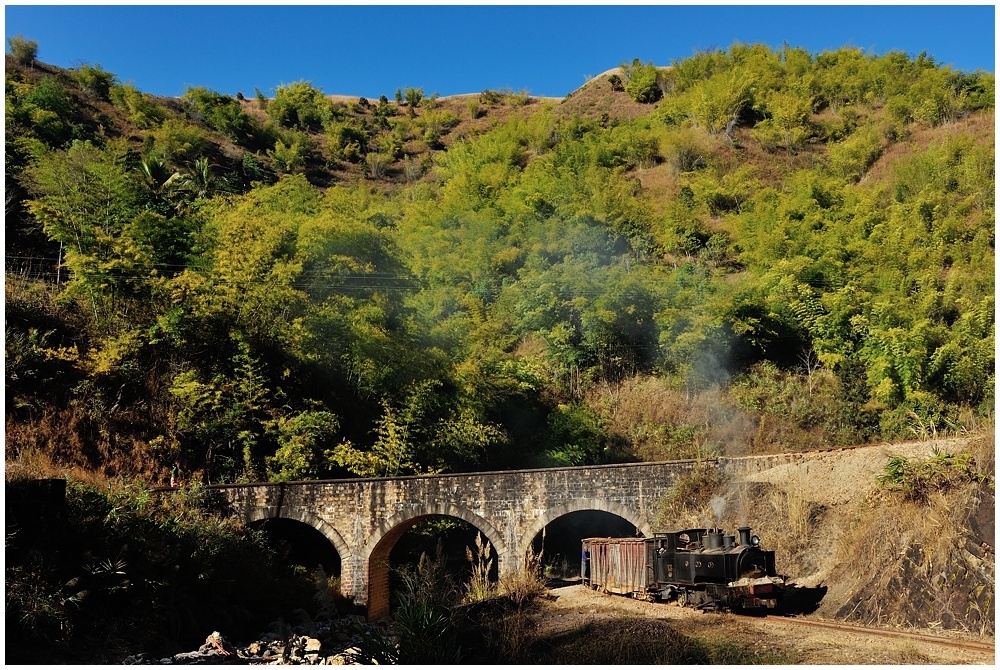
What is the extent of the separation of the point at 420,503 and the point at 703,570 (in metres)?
8.28

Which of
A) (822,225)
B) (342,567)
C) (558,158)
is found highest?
(558,158)

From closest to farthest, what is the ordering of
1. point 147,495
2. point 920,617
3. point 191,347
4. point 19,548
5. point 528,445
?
point 920,617 < point 19,548 < point 147,495 < point 191,347 < point 528,445

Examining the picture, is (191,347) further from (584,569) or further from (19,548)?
(584,569)

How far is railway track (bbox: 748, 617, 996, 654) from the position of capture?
8727 mm

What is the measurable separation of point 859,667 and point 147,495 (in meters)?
14.3

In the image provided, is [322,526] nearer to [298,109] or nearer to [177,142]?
[177,142]

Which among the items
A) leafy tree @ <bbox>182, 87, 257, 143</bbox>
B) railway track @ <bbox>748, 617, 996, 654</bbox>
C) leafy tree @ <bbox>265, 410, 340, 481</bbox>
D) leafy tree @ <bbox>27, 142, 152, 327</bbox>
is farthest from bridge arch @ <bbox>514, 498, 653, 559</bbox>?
leafy tree @ <bbox>182, 87, 257, 143</bbox>

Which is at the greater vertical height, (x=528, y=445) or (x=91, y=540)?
(x=528, y=445)

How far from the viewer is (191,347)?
23.5m

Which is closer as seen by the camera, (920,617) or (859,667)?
(859,667)

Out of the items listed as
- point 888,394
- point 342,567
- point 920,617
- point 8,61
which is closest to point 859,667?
point 920,617

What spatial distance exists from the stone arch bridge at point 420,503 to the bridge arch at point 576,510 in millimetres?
24

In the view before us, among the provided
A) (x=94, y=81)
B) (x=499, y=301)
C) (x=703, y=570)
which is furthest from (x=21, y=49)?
(x=703, y=570)

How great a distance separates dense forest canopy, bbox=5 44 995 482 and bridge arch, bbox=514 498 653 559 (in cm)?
557
